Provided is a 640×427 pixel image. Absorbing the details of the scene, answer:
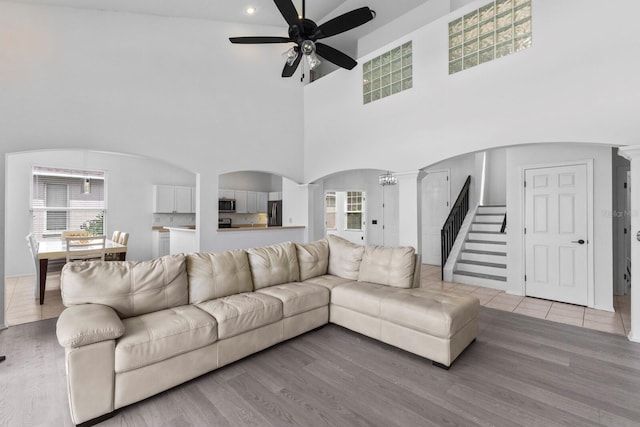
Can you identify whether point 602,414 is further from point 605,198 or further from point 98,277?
point 98,277

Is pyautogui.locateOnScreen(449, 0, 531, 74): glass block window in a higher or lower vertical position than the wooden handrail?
higher

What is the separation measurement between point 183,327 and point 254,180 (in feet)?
26.6

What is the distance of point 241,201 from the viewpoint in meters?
9.45

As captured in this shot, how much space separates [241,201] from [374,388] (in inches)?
311

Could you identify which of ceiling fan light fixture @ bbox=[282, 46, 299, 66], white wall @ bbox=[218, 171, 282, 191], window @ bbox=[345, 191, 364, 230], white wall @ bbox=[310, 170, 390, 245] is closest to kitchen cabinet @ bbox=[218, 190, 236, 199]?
white wall @ bbox=[218, 171, 282, 191]

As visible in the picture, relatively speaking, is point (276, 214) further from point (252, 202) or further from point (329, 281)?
point (329, 281)

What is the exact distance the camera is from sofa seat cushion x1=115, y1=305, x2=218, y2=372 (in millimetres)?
2021

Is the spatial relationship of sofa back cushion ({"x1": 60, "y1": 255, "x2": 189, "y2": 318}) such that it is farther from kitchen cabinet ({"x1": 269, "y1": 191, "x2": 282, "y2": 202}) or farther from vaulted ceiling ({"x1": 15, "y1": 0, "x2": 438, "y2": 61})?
kitchen cabinet ({"x1": 269, "y1": 191, "x2": 282, "y2": 202})

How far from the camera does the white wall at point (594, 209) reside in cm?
403

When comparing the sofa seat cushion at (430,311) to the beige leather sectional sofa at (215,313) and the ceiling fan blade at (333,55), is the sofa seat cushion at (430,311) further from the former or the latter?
the ceiling fan blade at (333,55)

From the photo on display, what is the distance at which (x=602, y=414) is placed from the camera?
198 cm

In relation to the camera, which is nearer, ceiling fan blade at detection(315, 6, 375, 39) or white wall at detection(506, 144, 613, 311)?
ceiling fan blade at detection(315, 6, 375, 39)

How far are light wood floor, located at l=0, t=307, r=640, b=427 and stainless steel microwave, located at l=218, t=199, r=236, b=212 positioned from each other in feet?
19.1

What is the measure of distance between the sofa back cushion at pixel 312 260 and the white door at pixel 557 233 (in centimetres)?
324
